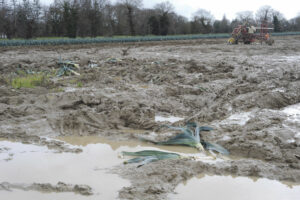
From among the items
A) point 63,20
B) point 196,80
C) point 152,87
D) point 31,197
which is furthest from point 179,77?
point 63,20

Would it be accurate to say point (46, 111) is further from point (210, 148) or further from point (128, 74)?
point (128, 74)

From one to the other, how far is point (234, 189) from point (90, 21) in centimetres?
4106

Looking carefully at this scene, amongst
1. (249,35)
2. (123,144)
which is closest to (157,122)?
(123,144)

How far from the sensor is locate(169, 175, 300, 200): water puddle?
2760 mm

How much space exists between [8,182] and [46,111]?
2.47m

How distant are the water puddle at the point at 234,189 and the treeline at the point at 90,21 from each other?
3076cm

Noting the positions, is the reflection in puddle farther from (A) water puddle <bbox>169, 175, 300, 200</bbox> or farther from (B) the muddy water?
(A) water puddle <bbox>169, 175, 300, 200</bbox>

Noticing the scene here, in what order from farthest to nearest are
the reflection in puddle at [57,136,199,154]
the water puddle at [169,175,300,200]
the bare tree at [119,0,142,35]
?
1. the bare tree at [119,0,142,35]
2. the reflection in puddle at [57,136,199,154]
3. the water puddle at [169,175,300,200]

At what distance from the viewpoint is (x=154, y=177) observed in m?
2.96

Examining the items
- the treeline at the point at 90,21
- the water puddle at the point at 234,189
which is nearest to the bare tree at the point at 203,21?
the treeline at the point at 90,21

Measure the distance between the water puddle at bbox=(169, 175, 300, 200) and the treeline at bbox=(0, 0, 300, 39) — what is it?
30.8 metres

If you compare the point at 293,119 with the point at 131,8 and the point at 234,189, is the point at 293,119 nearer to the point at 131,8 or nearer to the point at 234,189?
the point at 234,189

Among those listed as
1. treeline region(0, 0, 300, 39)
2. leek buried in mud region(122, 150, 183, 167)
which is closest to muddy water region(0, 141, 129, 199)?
leek buried in mud region(122, 150, 183, 167)

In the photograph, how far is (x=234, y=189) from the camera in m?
2.88
